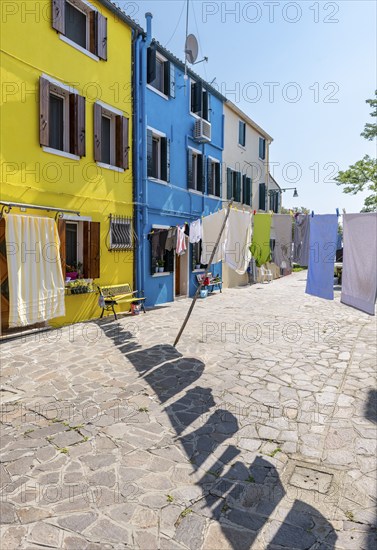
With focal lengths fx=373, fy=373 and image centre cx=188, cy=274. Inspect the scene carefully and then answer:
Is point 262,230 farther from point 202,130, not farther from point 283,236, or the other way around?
point 202,130

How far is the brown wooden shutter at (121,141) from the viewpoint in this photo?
11.8 meters

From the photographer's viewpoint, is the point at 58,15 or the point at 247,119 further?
the point at 247,119

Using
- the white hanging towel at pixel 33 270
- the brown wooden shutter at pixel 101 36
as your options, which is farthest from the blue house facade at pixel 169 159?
the white hanging towel at pixel 33 270

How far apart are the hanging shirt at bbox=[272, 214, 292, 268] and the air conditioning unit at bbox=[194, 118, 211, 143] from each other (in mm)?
7935

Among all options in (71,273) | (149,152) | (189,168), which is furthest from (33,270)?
(189,168)

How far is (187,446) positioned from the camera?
13.7ft

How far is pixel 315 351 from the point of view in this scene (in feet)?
26.3

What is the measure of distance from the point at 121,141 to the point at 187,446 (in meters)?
9.99

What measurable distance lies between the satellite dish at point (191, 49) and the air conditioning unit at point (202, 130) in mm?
2217

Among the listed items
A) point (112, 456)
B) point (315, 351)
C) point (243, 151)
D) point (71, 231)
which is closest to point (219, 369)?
point (315, 351)

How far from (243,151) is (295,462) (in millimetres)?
19484

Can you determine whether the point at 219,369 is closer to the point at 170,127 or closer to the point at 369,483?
the point at 369,483

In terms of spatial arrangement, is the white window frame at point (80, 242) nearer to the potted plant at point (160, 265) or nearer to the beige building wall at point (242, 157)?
the potted plant at point (160, 265)

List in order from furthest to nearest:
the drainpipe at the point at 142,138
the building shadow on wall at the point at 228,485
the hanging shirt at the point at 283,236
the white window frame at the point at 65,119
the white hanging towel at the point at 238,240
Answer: the drainpipe at the point at 142,138
the white window frame at the point at 65,119
the white hanging towel at the point at 238,240
the hanging shirt at the point at 283,236
the building shadow on wall at the point at 228,485
